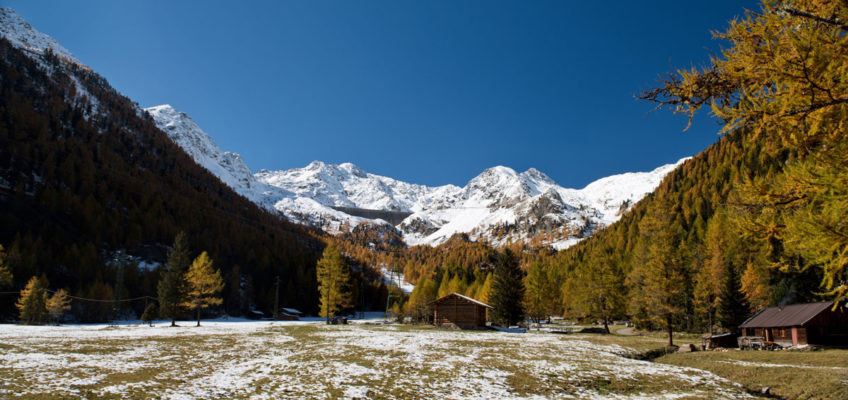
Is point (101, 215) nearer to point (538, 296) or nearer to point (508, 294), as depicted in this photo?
point (508, 294)

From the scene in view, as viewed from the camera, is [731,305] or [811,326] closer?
[811,326]

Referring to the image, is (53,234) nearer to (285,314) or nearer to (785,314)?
(285,314)

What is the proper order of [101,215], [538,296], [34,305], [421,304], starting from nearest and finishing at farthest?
[34,305] → [538,296] → [421,304] → [101,215]

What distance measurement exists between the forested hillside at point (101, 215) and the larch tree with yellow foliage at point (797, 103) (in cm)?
8288

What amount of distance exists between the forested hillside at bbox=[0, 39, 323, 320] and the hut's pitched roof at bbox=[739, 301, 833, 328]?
87863mm

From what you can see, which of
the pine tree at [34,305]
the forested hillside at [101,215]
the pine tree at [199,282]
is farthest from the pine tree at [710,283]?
the forested hillside at [101,215]

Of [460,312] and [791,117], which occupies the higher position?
[791,117]

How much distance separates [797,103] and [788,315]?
4067 cm

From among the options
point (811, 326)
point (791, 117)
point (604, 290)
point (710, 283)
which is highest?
point (791, 117)

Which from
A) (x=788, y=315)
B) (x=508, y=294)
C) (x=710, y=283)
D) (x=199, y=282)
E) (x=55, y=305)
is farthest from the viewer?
(x=508, y=294)

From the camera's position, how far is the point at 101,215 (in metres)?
108

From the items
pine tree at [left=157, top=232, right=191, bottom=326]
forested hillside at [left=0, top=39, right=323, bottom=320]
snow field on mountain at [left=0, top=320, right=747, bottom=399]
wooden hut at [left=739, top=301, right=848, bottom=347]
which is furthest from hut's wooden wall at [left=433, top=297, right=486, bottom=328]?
forested hillside at [left=0, top=39, right=323, bottom=320]

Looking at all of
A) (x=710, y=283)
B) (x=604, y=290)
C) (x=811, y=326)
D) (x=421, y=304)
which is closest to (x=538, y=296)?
(x=604, y=290)

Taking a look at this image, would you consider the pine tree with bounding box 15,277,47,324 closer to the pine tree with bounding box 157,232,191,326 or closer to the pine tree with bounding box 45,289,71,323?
the pine tree with bounding box 45,289,71,323
